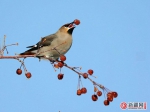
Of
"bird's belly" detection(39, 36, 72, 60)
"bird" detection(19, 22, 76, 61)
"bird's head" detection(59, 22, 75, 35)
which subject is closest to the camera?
"bird's belly" detection(39, 36, 72, 60)

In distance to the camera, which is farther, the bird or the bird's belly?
the bird

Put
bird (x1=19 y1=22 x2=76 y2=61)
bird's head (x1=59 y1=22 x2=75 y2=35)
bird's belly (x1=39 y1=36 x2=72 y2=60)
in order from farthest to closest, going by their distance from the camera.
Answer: bird's head (x1=59 y1=22 x2=75 y2=35) < bird (x1=19 y1=22 x2=76 y2=61) < bird's belly (x1=39 y1=36 x2=72 y2=60)

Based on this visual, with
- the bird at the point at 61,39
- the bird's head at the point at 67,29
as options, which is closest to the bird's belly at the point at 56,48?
the bird at the point at 61,39

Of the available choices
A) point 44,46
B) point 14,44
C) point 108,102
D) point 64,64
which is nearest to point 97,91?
point 108,102

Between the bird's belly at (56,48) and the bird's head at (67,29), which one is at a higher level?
the bird's head at (67,29)

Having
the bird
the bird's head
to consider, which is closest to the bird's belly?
the bird

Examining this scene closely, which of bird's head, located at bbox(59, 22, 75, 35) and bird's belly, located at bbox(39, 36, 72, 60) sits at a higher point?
bird's head, located at bbox(59, 22, 75, 35)

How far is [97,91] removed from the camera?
385cm

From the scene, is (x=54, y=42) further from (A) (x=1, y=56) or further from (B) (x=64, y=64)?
(A) (x=1, y=56)

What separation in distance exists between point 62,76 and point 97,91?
0.50 m

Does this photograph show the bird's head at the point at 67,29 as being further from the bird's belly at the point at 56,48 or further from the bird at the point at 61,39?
the bird's belly at the point at 56,48

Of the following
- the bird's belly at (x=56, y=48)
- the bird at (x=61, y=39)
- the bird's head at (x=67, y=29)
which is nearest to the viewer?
the bird's belly at (x=56, y=48)

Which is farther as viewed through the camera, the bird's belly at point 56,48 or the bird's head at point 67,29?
the bird's head at point 67,29

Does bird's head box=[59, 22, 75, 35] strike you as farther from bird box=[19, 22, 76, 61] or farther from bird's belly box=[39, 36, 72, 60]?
bird's belly box=[39, 36, 72, 60]
